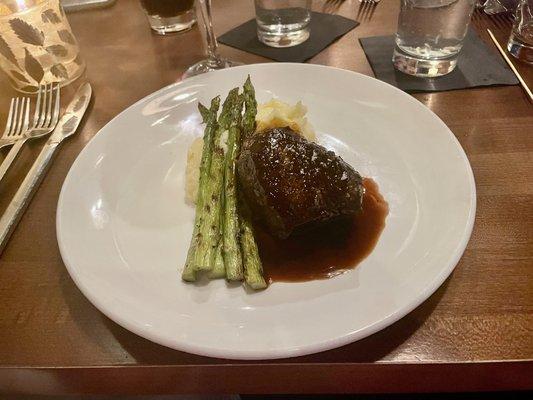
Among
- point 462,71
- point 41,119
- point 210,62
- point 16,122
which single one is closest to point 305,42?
point 210,62

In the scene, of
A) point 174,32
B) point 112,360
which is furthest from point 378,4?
point 112,360

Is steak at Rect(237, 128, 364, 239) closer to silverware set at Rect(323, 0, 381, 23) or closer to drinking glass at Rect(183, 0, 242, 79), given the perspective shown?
drinking glass at Rect(183, 0, 242, 79)

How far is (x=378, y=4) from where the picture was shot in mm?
2828

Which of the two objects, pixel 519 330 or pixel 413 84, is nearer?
pixel 519 330

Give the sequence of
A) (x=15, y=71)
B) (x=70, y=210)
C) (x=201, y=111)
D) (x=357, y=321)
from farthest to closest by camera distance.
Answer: (x=15, y=71) → (x=201, y=111) → (x=70, y=210) → (x=357, y=321)

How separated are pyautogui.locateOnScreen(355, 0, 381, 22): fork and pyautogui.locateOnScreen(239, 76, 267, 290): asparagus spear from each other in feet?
3.71

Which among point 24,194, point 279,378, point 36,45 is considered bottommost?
point 279,378

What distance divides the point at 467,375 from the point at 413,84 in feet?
4.49

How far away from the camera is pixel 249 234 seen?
58.7 inches

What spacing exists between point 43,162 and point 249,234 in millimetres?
923

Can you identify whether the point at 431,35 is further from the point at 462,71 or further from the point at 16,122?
the point at 16,122

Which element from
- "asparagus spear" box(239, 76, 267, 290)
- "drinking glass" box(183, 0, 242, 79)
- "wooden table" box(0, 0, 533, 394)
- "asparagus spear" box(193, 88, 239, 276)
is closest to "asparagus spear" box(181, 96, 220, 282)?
"asparagus spear" box(193, 88, 239, 276)

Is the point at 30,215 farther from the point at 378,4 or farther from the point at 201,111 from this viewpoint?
the point at 378,4

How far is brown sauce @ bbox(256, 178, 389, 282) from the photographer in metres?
1.35
